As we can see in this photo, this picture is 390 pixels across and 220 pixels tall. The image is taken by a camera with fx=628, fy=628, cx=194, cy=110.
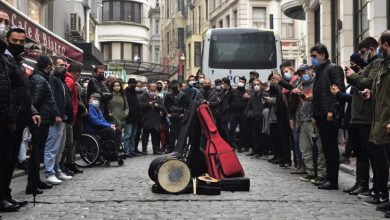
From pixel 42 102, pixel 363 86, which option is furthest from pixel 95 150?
pixel 363 86

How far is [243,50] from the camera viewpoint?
2162 cm

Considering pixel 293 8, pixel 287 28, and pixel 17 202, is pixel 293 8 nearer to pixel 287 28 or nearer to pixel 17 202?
pixel 287 28

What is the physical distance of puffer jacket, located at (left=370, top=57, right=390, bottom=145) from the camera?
22.0ft

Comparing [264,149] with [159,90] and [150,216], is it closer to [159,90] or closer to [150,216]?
[159,90]

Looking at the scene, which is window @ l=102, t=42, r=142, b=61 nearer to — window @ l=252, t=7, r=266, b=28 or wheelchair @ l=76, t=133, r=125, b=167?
window @ l=252, t=7, r=266, b=28

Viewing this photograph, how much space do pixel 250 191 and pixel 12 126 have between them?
3.44 meters

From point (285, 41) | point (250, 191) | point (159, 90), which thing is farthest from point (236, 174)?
point (285, 41)

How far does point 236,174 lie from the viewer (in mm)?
8750

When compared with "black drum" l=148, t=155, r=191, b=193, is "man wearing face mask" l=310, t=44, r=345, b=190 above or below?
above

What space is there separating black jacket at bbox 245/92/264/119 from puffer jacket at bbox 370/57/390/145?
27.2 ft

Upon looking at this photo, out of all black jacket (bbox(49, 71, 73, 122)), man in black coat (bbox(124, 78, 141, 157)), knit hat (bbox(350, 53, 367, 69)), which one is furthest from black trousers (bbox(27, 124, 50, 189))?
man in black coat (bbox(124, 78, 141, 157))

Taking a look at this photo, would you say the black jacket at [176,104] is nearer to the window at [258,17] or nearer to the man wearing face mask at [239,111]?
the man wearing face mask at [239,111]

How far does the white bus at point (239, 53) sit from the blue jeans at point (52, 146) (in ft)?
39.3

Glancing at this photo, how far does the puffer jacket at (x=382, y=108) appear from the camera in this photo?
6707mm
